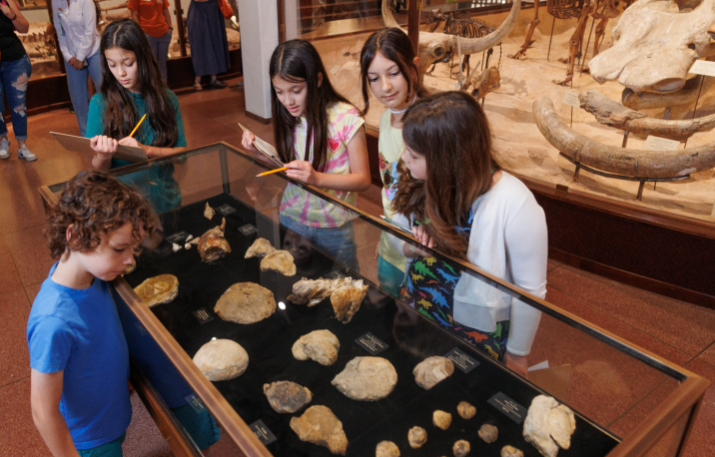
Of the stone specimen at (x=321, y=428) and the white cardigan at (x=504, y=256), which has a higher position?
the white cardigan at (x=504, y=256)

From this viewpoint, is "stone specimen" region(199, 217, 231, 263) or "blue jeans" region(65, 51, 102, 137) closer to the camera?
"stone specimen" region(199, 217, 231, 263)

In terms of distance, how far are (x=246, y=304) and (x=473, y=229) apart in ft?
2.36

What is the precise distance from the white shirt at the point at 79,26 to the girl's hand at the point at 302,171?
12.2 feet

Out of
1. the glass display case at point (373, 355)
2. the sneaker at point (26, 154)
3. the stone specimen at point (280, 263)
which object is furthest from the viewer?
the sneaker at point (26, 154)

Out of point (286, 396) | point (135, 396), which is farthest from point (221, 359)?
point (135, 396)

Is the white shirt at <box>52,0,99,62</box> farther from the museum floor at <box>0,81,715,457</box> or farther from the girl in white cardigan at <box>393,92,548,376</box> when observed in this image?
the girl in white cardigan at <box>393,92,548,376</box>

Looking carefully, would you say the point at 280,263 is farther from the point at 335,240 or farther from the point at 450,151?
the point at 450,151

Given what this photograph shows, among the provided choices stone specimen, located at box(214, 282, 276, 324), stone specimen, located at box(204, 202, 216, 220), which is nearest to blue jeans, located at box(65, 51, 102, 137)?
stone specimen, located at box(204, 202, 216, 220)

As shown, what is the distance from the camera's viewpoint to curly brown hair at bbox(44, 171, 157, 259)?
1.19 meters

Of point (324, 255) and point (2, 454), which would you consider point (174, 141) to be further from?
point (2, 454)

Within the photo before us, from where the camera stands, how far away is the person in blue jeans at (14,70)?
445cm

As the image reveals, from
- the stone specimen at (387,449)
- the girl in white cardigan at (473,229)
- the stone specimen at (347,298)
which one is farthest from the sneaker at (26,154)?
the stone specimen at (387,449)

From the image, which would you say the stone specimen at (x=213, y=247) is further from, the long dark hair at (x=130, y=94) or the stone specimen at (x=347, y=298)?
the long dark hair at (x=130, y=94)

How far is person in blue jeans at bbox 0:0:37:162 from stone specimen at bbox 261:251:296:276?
422 cm
